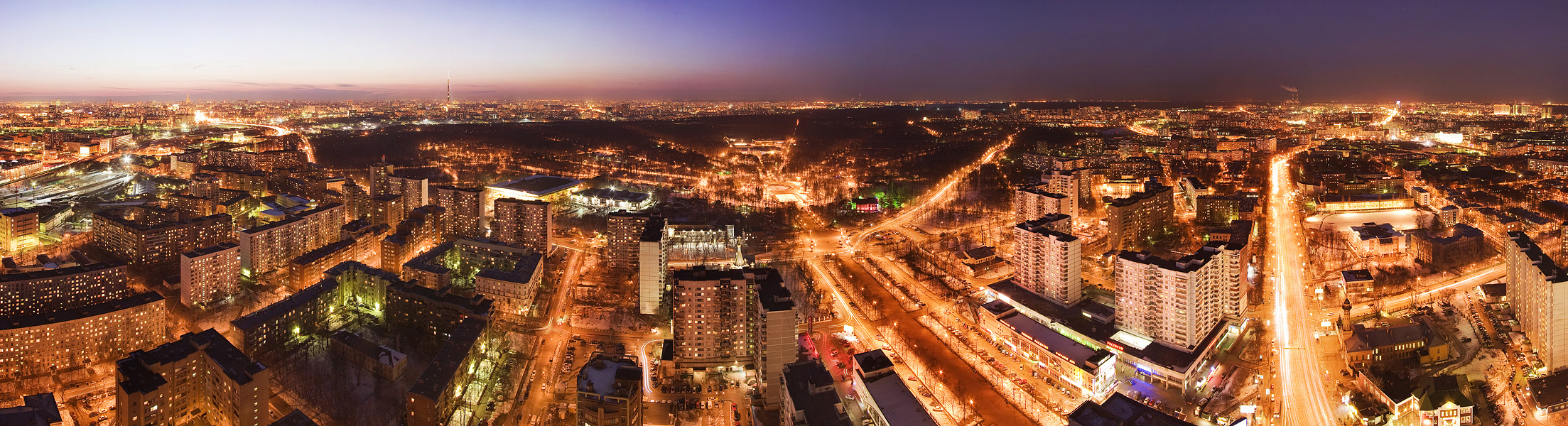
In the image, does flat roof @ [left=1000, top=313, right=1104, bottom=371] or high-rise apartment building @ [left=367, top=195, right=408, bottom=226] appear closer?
flat roof @ [left=1000, top=313, right=1104, bottom=371]

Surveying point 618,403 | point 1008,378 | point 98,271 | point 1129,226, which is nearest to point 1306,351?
point 1008,378

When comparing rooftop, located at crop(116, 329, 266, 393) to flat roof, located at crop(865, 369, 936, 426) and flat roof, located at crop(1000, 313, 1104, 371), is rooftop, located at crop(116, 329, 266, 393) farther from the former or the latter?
flat roof, located at crop(1000, 313, 1104, 371)

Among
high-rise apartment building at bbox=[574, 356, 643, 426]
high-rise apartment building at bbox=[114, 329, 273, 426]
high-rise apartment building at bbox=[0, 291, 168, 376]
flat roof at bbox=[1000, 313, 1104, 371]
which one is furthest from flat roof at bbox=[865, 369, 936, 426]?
high-rise apartment building at bbox=[0, 291, 168, 376]

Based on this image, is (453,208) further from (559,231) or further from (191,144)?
(191,144)

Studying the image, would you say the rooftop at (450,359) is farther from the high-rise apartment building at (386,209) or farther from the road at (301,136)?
the road at (301,136)

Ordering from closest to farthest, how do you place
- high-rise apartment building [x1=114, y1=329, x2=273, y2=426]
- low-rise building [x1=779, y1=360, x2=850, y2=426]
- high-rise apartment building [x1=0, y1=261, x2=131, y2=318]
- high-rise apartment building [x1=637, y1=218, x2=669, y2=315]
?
1. low-rise building [x1=779, y1=360, x2=850, y2=426]
2. high-rise apartment building [x1=114, y1=329, x2=273, y2=426]
3. high-rise apartment building [x1=0, y1=261, x2=131, y2=318]
4. high-rise apartment building [x1=637, y1=218, x2=669, y2=315]

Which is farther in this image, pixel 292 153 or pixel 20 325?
pixel 292 153

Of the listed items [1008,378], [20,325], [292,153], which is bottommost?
[1008,378]

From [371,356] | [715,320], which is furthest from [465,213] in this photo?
[715,320]

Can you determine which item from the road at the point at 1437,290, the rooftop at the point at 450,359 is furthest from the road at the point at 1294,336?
the rooftop at the point at 450,359
